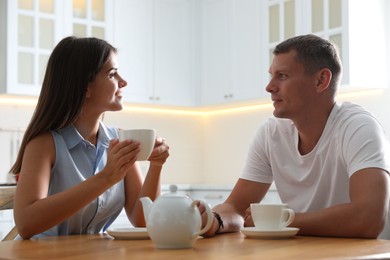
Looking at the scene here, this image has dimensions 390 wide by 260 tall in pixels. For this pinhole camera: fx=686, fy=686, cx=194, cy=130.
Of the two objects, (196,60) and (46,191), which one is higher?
(196,60)

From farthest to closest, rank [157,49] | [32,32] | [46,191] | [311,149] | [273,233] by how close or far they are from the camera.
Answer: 1. [157,49]
2. [32,32]
3. [311,149]
4. [46,191]
5. [273,233]

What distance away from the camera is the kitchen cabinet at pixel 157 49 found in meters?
5.11

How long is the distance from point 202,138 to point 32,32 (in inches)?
73.5

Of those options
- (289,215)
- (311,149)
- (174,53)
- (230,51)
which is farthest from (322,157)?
(174,53)

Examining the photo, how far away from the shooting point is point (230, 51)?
519 centimetres

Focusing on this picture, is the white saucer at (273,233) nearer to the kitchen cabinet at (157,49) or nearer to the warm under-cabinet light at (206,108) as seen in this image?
the warm under-cabinet light at (206,108)

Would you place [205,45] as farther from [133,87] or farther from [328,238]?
[328,238]

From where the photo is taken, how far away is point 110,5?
502cm

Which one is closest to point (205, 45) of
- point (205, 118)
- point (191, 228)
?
point (205, 118)

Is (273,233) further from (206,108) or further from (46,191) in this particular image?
(206,108)

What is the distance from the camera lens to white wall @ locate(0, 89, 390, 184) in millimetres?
5418

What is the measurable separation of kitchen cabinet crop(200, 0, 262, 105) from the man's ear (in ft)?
8.13

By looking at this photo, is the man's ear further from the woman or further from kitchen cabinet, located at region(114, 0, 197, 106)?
kitchen cabinet, located at region(114, 0, 197, 106)

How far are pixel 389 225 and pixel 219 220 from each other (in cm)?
52
